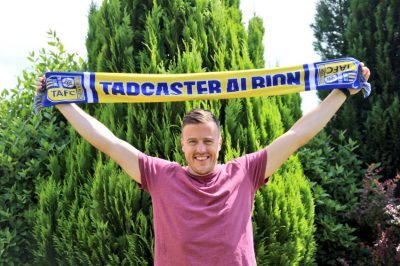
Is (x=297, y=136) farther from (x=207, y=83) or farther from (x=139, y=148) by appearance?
(x=139, y=148)

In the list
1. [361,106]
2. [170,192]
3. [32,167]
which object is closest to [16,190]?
[32,167]

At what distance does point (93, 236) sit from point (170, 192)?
5.15ft

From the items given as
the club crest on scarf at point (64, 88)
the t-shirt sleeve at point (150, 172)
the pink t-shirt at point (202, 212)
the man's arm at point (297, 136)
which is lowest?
the pink t-shirt at point (202, 212)

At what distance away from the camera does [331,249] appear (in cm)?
597

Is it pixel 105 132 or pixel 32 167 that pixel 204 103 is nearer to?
pixel 105 132

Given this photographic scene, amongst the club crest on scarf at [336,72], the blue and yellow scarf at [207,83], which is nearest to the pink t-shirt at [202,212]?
the blue and yellow scarf at [207,83]

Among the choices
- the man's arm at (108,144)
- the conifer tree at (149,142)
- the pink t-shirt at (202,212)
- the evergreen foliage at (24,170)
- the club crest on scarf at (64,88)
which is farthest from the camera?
the evergreen foliage at (24,170)

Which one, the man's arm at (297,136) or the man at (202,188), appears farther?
the man's arm at (297,136)

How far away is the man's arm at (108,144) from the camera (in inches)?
134

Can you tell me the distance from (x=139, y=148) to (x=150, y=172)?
1247 millimetres

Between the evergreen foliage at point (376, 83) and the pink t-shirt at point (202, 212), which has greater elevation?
the evergreen foliage at point (376, 83)

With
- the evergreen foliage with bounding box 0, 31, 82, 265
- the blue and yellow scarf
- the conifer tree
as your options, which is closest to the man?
the blue and yellow scarf

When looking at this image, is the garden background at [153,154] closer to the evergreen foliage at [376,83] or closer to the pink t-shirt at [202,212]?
the evergreen foliage at [376,83]

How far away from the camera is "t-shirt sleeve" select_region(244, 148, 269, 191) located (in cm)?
341
